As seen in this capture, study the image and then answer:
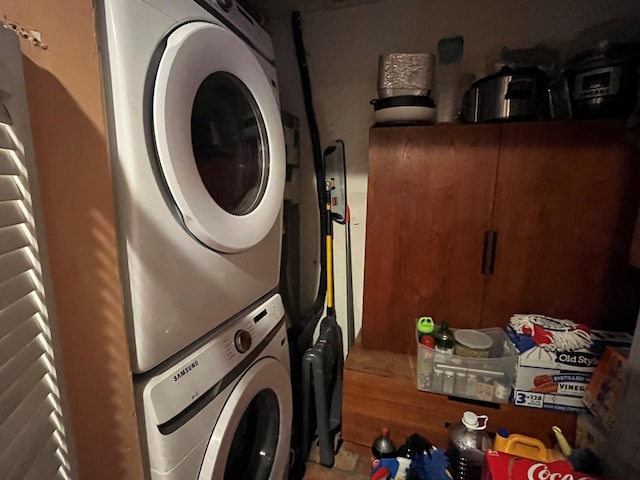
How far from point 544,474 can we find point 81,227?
50.0 inches

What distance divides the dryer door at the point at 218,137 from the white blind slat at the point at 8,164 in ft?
0.65

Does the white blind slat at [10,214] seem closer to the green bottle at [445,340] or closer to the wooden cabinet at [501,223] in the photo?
the wooden cabinet at [501,223]

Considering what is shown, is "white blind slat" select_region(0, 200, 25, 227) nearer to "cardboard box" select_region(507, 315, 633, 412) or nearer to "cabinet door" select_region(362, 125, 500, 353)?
"cabinet door" select_region(362, 125, 500, 353)

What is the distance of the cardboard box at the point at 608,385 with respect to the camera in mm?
994

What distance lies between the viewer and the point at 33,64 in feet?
1.65

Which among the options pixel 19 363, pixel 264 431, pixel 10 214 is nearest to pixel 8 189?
pixel 10 214

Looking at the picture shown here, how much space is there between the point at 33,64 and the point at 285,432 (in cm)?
112

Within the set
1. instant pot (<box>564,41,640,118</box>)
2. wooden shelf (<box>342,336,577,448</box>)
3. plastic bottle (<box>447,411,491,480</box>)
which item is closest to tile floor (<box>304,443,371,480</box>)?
wooden shelf (<box>342,336,577,448</box>)

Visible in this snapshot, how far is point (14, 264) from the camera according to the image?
45cm

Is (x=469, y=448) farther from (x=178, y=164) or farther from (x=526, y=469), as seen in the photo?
(x=178, y=164)

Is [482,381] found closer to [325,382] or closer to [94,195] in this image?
[325,382]

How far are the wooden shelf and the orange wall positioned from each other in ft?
3.01

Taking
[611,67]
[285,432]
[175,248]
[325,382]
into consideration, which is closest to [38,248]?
[175,248]

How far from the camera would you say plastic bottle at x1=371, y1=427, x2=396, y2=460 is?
4.30 feet
